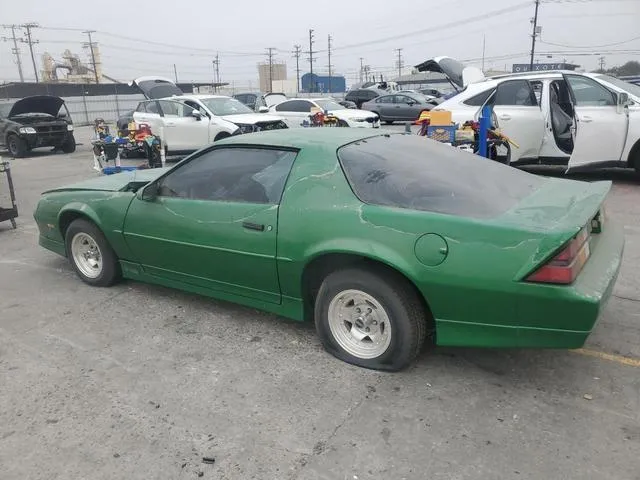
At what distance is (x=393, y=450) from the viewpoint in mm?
2525

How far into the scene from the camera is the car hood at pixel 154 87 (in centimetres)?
1544

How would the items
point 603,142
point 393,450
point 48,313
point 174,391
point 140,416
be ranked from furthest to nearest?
point 603,142 < point 48,313 < point 174,391 < point 140,416 < point 393,450

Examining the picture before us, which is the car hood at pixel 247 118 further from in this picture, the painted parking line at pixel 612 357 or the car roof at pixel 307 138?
the painted parking line at pixel 612 357

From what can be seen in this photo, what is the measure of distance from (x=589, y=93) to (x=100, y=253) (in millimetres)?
7214

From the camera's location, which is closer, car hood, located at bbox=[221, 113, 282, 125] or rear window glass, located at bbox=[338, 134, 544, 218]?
rear window glass, located at bbox=[338, 134, 544, 218]

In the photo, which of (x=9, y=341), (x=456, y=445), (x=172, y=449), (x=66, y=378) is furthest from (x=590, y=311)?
(x=9, y=341)

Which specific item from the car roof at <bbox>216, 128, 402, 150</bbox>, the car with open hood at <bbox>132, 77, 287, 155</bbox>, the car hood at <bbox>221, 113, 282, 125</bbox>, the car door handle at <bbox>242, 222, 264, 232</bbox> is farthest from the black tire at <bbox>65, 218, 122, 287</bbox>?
the car hood at <bbox>221, 113, 282, 125</bbox>

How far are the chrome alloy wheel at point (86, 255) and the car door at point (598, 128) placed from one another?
6.64 metres

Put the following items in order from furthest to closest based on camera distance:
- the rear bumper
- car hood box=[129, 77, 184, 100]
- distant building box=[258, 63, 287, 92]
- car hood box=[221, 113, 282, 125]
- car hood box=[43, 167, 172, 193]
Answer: distant building box=[258, 63, 287, 92]
car hood box=[129, 77, 184, 100]
car hood box=[221, 113, 282, 125]
car hood box=[43, 167, 172, 193]
the rear bumper

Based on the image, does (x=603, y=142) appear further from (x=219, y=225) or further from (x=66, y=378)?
(x=66, y=378)

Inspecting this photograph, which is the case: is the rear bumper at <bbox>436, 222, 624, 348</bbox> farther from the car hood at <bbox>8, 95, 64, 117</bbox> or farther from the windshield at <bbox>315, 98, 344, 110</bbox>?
the car hood at <bbox>8, 95, 64, 117</bbox>

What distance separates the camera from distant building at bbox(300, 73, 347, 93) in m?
70.5

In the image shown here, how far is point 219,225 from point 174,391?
1.13m

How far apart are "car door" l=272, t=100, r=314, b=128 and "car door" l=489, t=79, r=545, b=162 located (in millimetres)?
8838
